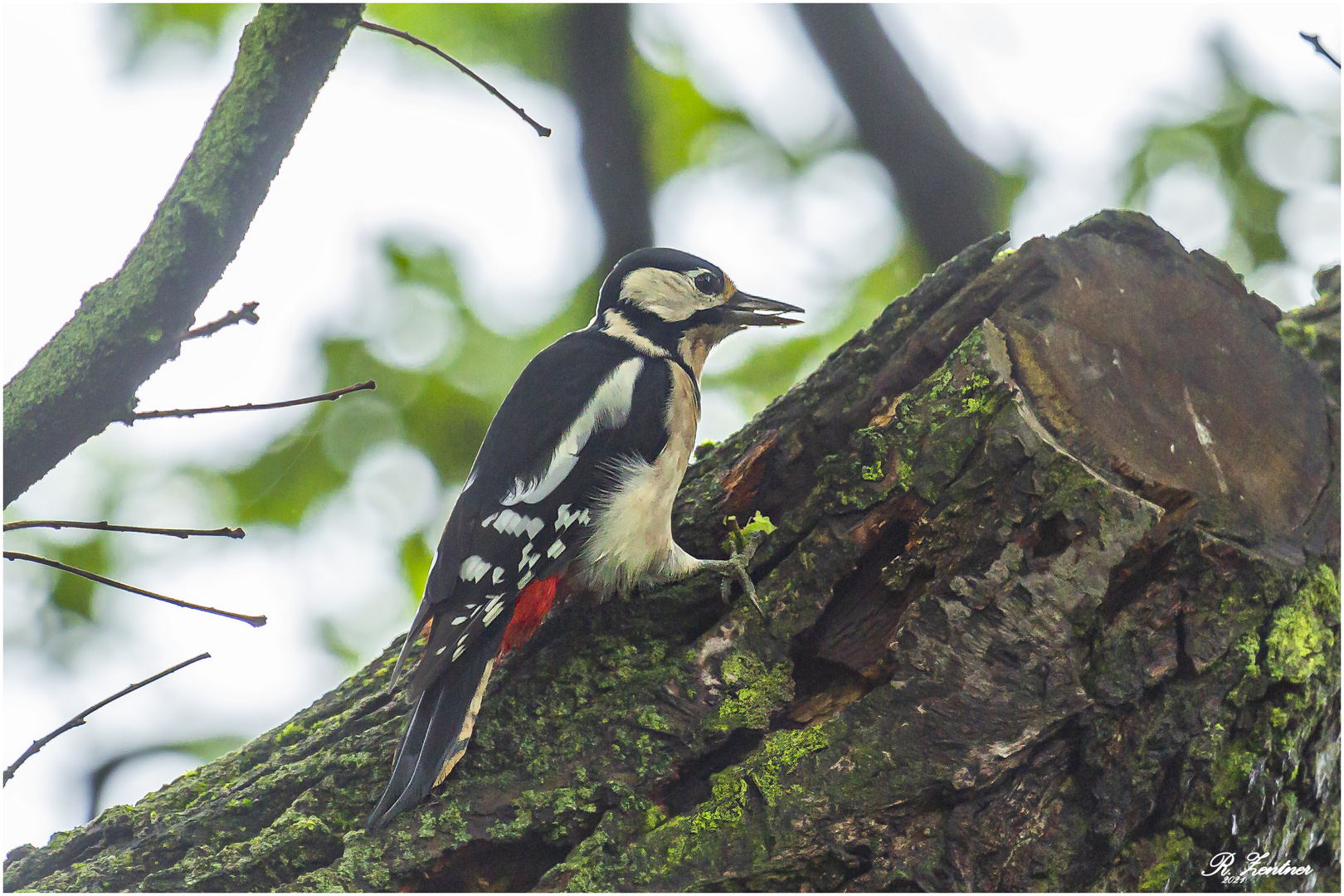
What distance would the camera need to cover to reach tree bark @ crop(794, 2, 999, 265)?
2.78 metres

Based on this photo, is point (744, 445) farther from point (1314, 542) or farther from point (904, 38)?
point (904, 38)

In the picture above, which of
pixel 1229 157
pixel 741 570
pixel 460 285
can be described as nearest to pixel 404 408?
pixel 460 285

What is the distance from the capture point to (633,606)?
73.0 inches

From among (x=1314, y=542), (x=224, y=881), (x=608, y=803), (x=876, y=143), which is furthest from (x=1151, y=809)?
(x=876, y=143)

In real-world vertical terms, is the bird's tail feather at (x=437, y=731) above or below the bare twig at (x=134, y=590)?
below

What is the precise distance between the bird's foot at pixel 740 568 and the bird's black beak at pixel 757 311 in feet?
2.19

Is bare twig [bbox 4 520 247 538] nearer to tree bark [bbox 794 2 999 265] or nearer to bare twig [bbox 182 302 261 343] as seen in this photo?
bare twig [bbox 182 302 261 343]

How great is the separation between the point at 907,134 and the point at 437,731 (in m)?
2.18

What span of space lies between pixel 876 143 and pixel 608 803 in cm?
220

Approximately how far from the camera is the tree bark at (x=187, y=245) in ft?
4.41

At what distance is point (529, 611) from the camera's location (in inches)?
73.4

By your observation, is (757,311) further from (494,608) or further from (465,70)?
(465,70)

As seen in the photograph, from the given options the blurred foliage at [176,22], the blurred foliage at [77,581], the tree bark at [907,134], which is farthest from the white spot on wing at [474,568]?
the blurred foliage at [77,581]

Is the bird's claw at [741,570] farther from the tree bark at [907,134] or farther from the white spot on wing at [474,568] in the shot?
the tree bark at [907,134]
